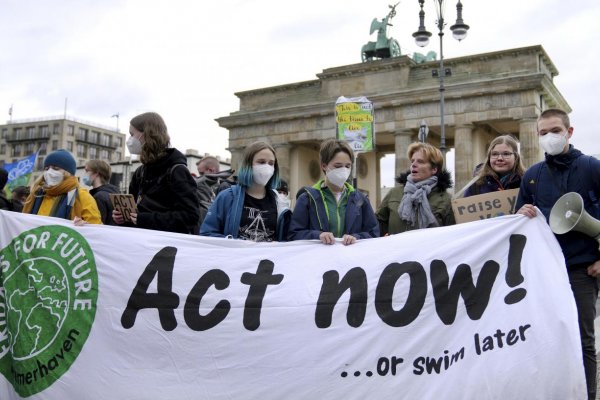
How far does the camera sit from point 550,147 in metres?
4.48

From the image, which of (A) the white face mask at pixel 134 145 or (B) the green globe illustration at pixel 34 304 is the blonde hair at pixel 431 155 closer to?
(A) the white face mask at pixel 134 145

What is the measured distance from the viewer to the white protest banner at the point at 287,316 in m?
3.77

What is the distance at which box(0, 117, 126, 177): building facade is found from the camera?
108m

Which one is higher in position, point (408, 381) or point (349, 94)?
point (349, 94)

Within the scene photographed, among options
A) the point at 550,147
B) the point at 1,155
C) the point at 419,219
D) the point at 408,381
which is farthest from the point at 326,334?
the point at 1,155

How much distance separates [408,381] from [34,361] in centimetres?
237

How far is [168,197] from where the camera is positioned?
4922mm

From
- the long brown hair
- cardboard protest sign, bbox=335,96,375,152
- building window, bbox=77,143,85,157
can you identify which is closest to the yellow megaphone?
the long brown hair

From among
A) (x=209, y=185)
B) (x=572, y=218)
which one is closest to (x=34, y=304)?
(x=572, y=218)

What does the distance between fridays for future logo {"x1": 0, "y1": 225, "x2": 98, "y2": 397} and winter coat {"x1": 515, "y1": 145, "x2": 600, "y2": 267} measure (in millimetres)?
3106

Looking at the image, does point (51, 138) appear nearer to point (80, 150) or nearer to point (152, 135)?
point (80, 150)

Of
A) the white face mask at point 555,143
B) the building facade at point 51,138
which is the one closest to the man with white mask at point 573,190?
the white face mask at point 555,143

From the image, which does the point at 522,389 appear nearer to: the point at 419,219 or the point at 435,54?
the point at 419,219

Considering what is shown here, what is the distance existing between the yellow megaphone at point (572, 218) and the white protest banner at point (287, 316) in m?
0.11
